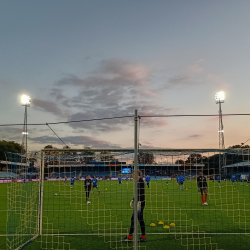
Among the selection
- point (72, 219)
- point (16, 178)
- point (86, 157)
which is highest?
point (86, 157)

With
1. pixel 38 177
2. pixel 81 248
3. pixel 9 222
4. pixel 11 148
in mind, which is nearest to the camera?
pixel 81 248

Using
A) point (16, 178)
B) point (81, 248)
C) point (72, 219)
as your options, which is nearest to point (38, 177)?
point (16, 178)

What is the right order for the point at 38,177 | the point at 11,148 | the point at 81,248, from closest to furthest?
the point at 81,248, the point at 38,177, the point at 11,148

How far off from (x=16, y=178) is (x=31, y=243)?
1.88 meters

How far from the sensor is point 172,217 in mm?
11641

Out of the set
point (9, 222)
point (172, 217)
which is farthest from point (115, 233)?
point (172, 217)

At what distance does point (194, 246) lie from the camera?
7250 mm

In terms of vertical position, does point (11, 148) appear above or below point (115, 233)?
above

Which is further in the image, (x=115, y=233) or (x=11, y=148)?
(x=11, y=148)

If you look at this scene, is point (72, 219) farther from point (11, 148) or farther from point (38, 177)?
point (11, 148)

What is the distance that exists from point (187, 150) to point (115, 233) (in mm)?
3616

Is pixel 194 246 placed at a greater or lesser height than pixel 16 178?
lesser

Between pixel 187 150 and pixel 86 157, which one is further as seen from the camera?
pixel 86 157

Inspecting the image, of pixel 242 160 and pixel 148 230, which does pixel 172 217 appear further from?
pixel 242 160
